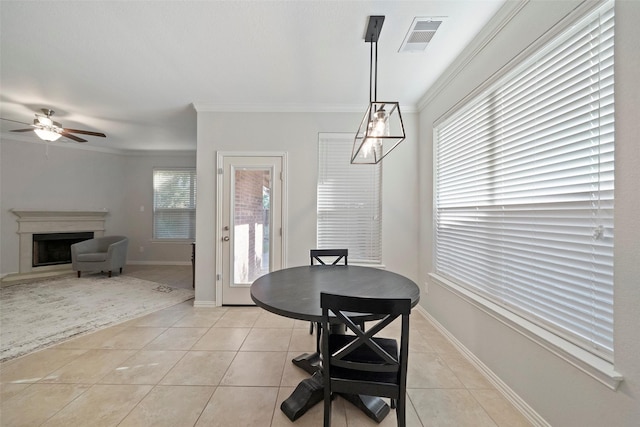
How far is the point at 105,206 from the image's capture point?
5.52 metres

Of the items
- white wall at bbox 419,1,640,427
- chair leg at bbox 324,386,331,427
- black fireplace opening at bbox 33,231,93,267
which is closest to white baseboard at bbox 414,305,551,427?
white wall at bbox 419,1,640,427

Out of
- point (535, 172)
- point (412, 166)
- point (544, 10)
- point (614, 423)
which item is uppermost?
point (544, 10)

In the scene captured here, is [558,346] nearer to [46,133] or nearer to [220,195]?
[220,195]

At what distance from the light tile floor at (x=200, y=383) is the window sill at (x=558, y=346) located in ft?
1.74

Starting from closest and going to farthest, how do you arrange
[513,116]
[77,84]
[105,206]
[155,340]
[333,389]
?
[333,389] < [513,116] < [155,340] < [77,84] < [105,206]

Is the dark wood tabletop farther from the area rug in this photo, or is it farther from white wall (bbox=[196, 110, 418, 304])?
the area rug

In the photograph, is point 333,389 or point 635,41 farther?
point 333,389

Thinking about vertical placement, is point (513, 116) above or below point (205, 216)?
above

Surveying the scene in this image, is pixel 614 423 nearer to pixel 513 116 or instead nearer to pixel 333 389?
pixel 333 389

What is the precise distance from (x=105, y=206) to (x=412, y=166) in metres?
6.64

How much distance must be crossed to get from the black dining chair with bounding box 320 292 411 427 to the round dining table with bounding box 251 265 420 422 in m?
0.09

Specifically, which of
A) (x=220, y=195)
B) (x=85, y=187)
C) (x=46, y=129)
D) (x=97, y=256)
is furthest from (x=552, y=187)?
(x=85, y=187)

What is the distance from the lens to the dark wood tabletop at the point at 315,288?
1294mm

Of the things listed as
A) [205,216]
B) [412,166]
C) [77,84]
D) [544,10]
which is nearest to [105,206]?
[77,84]
